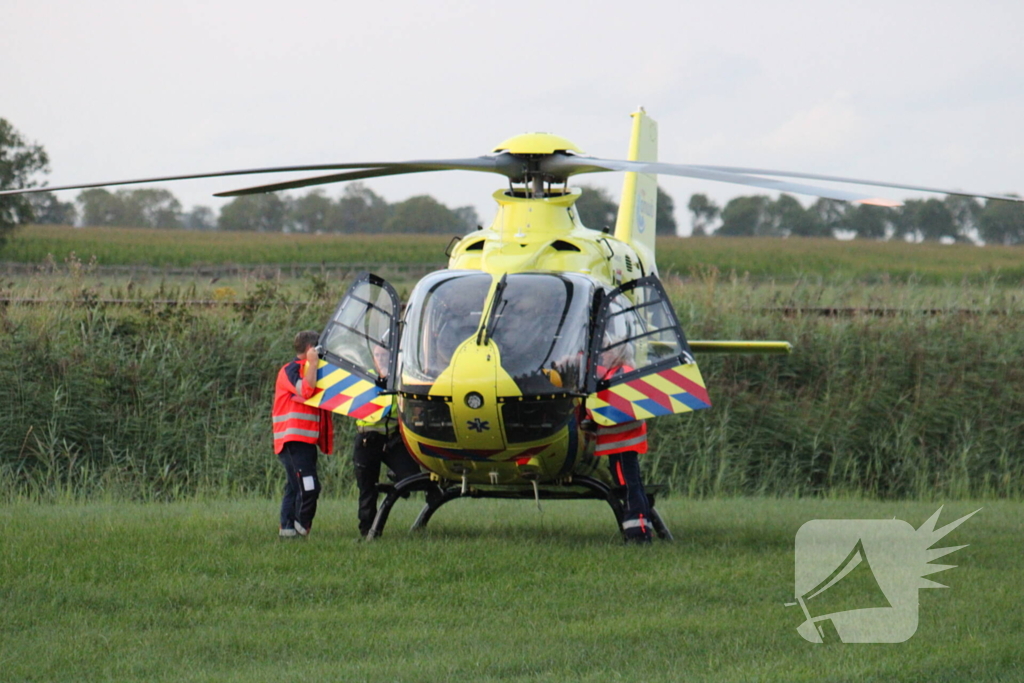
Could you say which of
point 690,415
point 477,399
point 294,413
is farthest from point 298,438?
point 690,415

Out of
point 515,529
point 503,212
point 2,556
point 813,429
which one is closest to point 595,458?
point 515,529

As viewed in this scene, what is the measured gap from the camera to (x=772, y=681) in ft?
18.6

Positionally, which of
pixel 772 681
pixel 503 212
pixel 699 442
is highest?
pixel 503 212

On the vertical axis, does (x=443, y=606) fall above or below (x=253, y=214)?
below

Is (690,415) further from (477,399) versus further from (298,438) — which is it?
(477,399)

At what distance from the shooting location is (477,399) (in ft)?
26.3

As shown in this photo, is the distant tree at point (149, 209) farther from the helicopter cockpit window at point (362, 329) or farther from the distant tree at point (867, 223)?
the helicopter cockpit window at point (362, 329)

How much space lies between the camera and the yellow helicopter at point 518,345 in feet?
26.8

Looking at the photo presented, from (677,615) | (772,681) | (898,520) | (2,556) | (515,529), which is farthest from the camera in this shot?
(898,520)

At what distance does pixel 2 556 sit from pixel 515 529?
417 cm

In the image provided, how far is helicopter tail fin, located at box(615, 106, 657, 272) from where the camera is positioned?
12.9 meters

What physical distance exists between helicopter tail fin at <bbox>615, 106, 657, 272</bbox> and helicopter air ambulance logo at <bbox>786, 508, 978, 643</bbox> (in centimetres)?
353

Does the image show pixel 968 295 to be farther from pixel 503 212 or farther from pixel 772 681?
pixel 772 681

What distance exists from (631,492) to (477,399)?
1.88 metres
